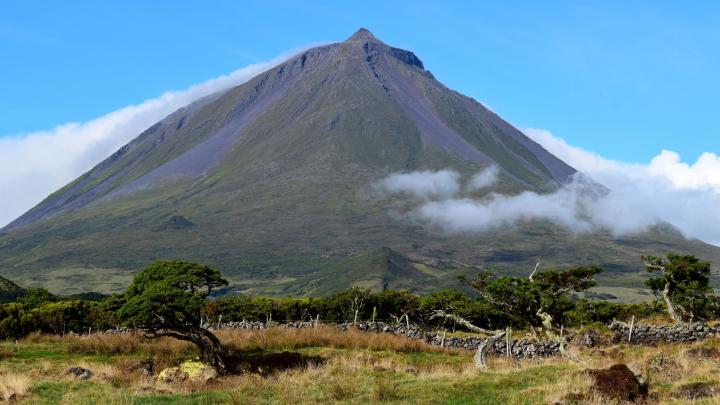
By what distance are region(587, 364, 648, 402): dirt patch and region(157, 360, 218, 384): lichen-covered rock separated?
12.7 m

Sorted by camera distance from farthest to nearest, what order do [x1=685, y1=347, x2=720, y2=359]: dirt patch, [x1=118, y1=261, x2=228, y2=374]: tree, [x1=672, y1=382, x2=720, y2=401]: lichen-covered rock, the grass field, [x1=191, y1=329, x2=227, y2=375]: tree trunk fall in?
1. [x1=118, y1=261, x2=228, y2=374]: tree
2. [x1=191, y1=329, x2=227, y2=375]: tree trunk
3. [x1=685, y1=347, x2=720, y2=359]: dirt patch
4. the grass field
5. [x1=672, y1=382, x2=720, y2=401]: lichen-covered rock

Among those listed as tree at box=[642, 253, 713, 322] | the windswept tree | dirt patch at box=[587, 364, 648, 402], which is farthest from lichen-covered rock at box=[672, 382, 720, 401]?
tree at box=[642, 253, 713, 322]

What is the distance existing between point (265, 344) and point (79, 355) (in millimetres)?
8232

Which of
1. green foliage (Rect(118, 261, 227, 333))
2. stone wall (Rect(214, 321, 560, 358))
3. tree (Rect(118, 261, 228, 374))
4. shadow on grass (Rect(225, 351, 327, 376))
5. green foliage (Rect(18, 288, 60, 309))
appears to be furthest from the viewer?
green foliage (Rect(18, 288, 60, 309))

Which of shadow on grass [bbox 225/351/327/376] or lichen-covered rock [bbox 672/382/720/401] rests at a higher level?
lichen-covered rock [bbox 672/382/720/401]

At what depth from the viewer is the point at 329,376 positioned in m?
22.7

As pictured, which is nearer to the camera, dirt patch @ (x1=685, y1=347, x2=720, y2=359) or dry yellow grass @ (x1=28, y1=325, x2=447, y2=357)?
dirt patch @ (x1=685, y1=347, x2=720, y2=359)

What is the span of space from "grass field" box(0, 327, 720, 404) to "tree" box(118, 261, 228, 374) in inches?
60.2

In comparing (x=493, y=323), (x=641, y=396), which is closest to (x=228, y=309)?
(x=493, y=323)

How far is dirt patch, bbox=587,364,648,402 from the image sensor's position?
56.5 ft

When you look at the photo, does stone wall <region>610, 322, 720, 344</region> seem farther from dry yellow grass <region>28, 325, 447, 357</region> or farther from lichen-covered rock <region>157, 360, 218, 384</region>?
lichen-covered rock <region>157, 360, 218, 384</region>

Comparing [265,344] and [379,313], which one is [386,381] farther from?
[379,313]

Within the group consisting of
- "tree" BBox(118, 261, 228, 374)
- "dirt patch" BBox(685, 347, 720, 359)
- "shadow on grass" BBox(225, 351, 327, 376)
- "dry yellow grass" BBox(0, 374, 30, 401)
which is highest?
"tree" BBox(118, 261, 228, 374)

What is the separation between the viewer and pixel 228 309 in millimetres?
63969
